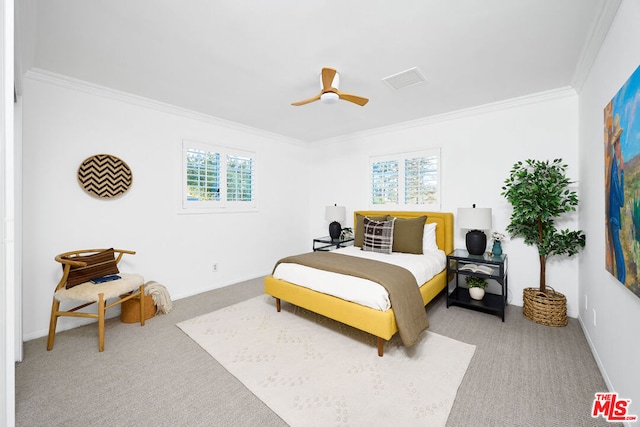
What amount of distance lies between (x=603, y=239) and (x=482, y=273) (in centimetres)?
114

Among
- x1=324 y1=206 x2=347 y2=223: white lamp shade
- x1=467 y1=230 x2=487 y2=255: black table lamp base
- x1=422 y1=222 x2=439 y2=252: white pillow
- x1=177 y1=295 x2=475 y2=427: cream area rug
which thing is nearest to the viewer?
x1=177 y1=295 x2=475 y2=427: cream area rug

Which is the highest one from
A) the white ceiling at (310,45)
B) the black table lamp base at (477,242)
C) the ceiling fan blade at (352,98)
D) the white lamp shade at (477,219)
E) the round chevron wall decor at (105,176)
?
the white ceiling at (310,45)

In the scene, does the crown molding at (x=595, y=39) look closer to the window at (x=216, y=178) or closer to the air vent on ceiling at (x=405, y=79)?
the air vent on ceiling at (x=405, y=79)

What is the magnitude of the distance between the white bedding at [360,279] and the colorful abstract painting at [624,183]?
4.62 ft

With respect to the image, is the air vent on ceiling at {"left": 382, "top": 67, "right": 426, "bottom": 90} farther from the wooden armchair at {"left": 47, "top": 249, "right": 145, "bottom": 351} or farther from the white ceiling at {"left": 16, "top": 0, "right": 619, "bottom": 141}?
the wooden armchair at {"left": 47, "top": 249, "right": 145, "bottom": 351}

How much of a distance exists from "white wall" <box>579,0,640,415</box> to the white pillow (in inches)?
57.4

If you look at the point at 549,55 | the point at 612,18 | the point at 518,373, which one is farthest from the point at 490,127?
the point at 518,373

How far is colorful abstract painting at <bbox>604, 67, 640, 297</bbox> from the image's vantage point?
1.35 metres

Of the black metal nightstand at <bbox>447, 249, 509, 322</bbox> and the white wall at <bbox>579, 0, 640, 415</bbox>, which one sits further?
the black metal nightstand at <bbox>447, 249, 509, 322</bbox>

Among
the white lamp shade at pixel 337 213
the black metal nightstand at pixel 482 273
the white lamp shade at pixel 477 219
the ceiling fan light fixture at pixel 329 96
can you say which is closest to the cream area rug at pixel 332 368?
the black metal nightstand at pixel 482 273

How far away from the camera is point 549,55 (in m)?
2.28

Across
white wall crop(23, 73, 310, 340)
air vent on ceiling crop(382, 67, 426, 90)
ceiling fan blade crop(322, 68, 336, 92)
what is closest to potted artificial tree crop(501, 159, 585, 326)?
air vent on ceiling crop(382, 67, 426, 90)

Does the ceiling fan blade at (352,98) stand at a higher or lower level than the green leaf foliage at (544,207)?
higher

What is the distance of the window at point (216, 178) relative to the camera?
12.1 feet
